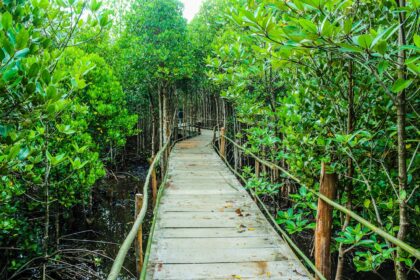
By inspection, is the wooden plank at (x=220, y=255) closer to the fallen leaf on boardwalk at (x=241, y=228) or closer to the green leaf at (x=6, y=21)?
the fallen leaf on boardwalk at (x=241, y=228)

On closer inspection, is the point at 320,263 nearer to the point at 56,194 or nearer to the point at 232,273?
the point at 232,273

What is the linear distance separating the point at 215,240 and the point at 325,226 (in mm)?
1358

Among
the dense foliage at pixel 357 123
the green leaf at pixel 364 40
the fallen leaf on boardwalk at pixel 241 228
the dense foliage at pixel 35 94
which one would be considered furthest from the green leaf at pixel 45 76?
the fallen leaf on boardwalk at pixel 241 228

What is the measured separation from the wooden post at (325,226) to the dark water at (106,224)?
5740 mm

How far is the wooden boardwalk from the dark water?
10.5ft

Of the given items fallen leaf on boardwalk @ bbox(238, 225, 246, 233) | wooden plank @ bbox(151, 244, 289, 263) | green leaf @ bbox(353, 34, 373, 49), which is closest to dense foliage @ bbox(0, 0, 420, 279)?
green leaf @ bbox(353, 34, 373, 49)

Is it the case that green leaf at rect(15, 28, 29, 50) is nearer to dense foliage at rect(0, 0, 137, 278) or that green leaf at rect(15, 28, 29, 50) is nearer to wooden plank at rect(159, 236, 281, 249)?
dense foliage at rect(0, 0, 137, 278)

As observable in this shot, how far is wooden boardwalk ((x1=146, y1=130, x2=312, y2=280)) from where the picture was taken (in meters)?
2.90

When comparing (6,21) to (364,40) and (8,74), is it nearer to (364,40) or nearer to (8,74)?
(8,74)

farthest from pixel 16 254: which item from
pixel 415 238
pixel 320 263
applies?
pixel 415 238

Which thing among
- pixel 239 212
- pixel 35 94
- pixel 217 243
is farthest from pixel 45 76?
pixel 239 212

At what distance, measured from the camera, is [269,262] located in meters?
3.07

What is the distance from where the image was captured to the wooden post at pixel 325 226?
2.74 m

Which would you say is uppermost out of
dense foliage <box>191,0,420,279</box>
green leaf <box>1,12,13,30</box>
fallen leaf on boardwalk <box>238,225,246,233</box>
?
green leaf <box>1,12,13,30</box>
